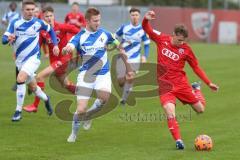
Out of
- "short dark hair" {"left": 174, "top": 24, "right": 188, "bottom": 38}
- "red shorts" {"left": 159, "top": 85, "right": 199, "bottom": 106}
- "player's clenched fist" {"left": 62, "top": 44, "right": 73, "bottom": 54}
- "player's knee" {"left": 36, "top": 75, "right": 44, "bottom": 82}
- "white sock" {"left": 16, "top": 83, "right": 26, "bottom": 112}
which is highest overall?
"short dark hair" {"left": 174, "top": 24, "right": 188, "bottom": 38}

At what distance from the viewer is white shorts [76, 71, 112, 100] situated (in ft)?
37.7

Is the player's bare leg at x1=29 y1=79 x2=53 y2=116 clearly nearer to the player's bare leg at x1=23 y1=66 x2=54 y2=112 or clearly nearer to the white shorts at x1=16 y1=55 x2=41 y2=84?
the white shorts at x1=16 y1=55 x2=41 y2=84

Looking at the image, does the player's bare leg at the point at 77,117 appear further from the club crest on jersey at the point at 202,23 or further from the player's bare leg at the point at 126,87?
the club crest on jersey at the point at 202,23

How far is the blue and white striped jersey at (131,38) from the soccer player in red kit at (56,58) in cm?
203

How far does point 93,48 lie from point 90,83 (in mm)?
583

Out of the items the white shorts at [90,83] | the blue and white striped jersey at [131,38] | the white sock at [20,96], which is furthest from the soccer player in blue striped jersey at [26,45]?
the blue and white striped jersey at [131,38]

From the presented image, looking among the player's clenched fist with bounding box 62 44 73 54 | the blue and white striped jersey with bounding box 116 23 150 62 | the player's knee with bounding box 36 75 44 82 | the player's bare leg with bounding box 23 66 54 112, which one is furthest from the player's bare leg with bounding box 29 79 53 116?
the blue and white striped jersey with bounding box 116 23 150 62

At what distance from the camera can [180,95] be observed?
Result: 37.2 ft

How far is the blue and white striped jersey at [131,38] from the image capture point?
1762cm

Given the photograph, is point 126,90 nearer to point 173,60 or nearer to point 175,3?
point 173,60

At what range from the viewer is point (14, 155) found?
10109 mm

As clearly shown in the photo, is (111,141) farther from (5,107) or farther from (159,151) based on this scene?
(5,107)

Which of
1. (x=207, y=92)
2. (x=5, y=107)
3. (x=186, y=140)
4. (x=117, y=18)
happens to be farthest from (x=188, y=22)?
(x=186, y=140)

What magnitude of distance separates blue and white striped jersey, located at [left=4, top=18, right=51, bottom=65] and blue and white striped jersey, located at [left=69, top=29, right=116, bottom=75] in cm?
212
